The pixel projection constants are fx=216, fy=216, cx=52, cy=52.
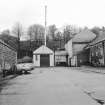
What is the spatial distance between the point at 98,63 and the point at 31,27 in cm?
5023

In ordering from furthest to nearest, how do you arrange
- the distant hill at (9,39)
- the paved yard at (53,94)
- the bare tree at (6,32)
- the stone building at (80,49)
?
the bare tree at (6,32), the distant hill at (9,39), the stone building at (80,49), the paved yard at (53,94)

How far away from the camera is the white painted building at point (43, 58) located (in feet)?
206

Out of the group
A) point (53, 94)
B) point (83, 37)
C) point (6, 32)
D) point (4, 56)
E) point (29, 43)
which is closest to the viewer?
point (53, 94)

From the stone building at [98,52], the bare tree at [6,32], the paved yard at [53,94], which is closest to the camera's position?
the paved yard at [53,94]

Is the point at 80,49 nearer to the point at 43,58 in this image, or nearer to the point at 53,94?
the point at 43,58

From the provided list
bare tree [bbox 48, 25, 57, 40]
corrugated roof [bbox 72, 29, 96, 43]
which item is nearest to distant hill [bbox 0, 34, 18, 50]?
bare tree [bbox 48, 25, 57, 40]

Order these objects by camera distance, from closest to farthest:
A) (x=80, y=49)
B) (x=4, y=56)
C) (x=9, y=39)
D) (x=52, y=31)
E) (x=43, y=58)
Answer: (x=4, y=56)
(x=80, y=49)
(x=43, y=58)
(x=9, y=39)
(x=52, y=31)

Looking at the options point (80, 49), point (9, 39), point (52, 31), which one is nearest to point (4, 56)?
point (80, 49)

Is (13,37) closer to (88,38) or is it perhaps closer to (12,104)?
(88,38)

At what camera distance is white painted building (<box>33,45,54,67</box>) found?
62781 mm

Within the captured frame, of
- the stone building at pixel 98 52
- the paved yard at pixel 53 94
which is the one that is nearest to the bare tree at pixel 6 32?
the stone building at pixel 98 52

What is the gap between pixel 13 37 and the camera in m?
86.7

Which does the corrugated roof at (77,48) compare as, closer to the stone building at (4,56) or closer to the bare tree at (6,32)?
the stone building at (4,56)

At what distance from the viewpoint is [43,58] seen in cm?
6353
